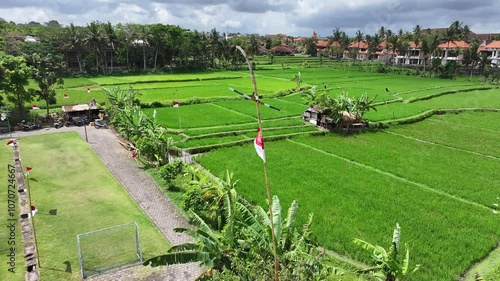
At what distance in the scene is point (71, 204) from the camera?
16422 millimetres

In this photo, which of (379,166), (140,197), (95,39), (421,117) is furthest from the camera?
(95,39)

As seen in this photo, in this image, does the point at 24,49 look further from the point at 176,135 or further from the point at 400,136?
the point at 400,136

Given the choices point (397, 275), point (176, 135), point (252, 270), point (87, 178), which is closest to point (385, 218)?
point (397, 275)

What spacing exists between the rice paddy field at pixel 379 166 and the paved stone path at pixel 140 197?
360 cm

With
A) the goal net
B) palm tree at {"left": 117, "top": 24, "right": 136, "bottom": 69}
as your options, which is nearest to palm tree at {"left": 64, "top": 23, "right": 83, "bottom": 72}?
palm tree at {"left": 117, "top": 24, "right": 136, "bottom": 69}

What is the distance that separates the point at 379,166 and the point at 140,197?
13706mm

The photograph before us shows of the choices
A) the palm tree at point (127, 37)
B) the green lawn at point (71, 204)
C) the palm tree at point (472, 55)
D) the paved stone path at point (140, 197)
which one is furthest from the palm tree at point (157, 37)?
the palm tree at point (472, 55)

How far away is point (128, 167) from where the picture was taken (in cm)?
2139

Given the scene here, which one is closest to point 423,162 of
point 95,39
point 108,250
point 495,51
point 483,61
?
point 108,250

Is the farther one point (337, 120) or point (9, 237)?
point (337, 120)

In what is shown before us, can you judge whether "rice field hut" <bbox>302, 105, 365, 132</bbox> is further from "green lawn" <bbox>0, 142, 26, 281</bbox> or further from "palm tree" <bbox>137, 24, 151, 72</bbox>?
"palm tree" <bbox>137, 24, 151, 72</bbox>

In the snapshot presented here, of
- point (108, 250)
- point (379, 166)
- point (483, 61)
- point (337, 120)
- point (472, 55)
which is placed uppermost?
point (472, 55)

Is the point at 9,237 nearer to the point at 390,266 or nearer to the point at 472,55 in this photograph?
the point at 390,266

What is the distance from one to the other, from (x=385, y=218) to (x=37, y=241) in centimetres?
1348
